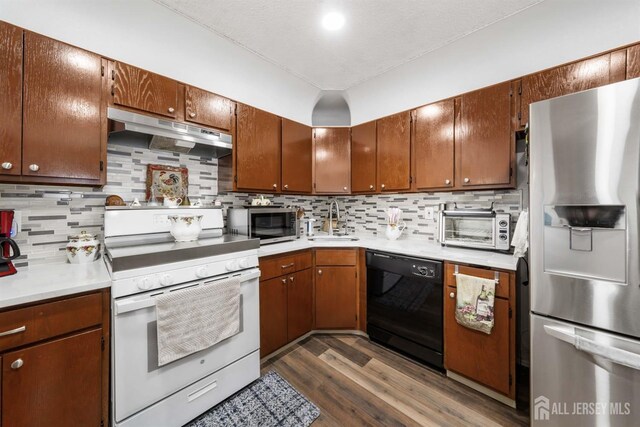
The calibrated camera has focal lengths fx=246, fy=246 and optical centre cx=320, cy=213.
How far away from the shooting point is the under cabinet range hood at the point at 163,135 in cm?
153

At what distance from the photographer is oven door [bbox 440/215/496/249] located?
6.51 ft

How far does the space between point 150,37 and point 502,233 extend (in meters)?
2.99

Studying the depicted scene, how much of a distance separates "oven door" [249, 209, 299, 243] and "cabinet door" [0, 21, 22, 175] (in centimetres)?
135

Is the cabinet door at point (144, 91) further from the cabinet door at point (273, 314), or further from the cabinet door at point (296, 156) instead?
the cabinet door at point (273, 314)

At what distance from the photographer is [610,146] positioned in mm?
1074

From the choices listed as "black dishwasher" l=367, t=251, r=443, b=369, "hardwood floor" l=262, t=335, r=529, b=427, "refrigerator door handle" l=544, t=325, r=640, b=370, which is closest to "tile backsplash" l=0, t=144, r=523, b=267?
"black dishwasher" l=367, t=251, r=443, b=369

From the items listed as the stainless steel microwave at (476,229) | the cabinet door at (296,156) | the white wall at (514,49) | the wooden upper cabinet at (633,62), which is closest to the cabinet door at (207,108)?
the cabinet door at (296,156)

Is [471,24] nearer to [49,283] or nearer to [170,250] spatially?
[170,250]

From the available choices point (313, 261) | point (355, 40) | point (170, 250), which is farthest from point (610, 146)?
point (170, 250)

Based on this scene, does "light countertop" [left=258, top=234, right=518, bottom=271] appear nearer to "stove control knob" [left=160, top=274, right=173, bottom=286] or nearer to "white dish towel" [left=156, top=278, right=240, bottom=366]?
"white dish towel" [left=156, top=278, right=240, bottom=366]

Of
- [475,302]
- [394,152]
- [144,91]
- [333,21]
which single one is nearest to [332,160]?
[394,152]

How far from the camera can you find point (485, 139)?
1.93 meters

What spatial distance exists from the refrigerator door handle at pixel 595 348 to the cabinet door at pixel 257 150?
2.21 metres

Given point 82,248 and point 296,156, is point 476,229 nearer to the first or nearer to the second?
point 296,156
